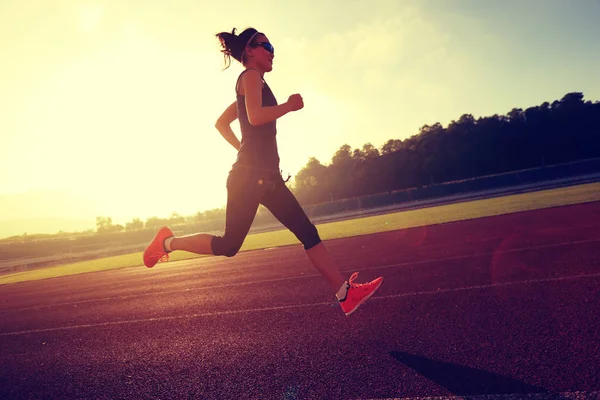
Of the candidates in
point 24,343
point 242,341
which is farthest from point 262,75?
point 24,343

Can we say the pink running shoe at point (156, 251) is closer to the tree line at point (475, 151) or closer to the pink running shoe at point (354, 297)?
the pink running shoe at point (354, 297)

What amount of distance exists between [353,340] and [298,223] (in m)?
1.12

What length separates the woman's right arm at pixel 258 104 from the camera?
9.91 ft

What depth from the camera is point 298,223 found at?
3490 millimetres

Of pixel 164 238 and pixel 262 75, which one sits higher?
pixel 262 75

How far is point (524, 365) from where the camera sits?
7.89 feet

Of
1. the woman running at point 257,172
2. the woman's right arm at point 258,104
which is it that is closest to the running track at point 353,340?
the woman running at point 257,172

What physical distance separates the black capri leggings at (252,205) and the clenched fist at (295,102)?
611mm

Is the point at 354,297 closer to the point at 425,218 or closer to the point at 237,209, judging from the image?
the point at 237,209

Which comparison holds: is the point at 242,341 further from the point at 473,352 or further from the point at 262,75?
the point at 262,75

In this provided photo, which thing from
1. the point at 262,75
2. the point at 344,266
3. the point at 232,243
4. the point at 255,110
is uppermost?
the point at 262,75

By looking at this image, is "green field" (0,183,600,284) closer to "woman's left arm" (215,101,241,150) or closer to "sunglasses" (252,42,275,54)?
"woman's left arm" (215,101,241,150)

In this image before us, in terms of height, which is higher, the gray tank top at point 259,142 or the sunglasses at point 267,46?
the sunglasses at point 267,46

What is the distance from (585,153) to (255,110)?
2979 inches
